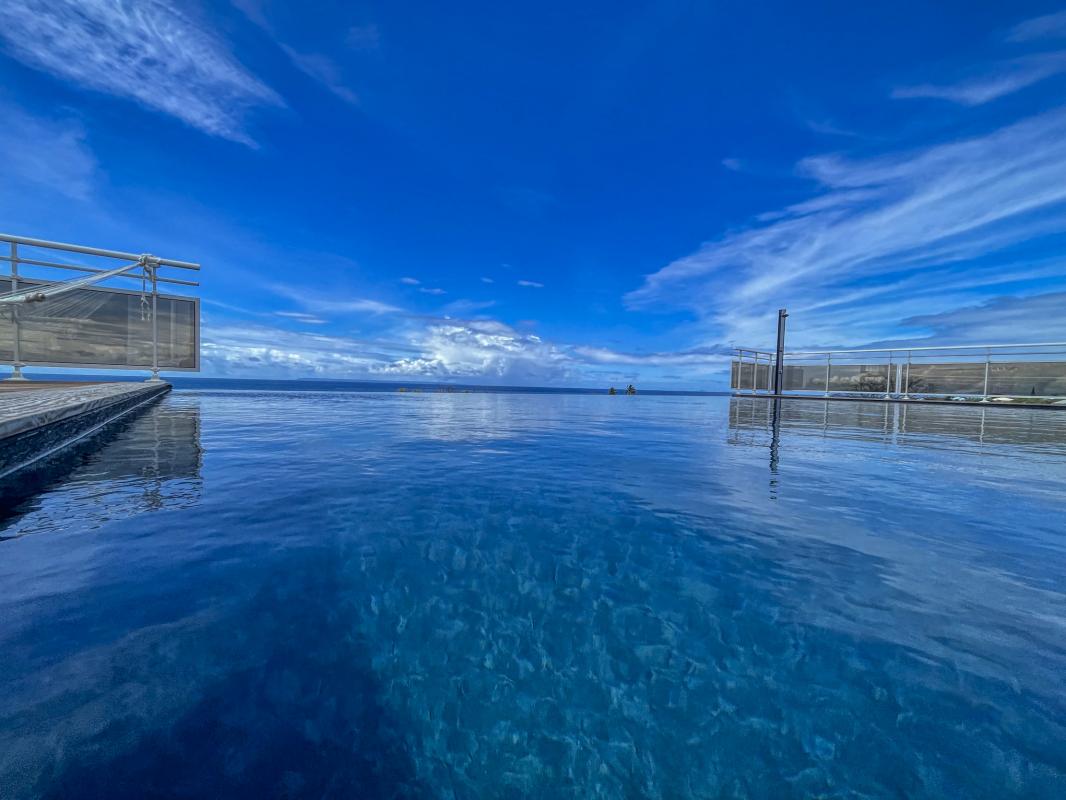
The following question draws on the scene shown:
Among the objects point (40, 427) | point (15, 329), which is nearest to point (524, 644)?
point (40, 427)

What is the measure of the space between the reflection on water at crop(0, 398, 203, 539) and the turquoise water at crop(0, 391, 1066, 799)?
62mm

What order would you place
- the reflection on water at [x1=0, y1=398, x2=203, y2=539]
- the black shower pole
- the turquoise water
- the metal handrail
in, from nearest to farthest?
the turquoise water → the reflection on water at [x1=0, y1=398, x2=203, y2=539] → the metal handrail → the black shower pole

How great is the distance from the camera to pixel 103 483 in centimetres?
516

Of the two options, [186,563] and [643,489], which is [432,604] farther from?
[643,489]

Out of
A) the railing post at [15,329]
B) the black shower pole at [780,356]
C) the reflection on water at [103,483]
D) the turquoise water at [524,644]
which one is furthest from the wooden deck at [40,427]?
the black shower pole at [780,356]

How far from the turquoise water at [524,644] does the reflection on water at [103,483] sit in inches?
2.4

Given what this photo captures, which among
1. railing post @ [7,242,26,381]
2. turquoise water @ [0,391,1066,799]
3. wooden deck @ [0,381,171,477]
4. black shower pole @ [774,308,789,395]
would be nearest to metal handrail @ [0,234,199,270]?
railing post @ [7,242,26,381]

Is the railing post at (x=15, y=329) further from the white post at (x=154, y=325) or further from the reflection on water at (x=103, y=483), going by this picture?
the reflection on water at (x=103, y=483)

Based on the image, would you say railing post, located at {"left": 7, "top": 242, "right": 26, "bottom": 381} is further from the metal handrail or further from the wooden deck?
Result: the wooden deck

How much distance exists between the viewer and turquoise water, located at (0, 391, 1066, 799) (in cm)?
182

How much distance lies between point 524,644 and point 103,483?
5.77m

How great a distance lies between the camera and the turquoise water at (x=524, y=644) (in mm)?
1818

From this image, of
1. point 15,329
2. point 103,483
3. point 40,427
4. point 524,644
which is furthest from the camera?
point 15,329

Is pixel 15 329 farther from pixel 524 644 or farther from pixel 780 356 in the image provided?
pixel 780 356
